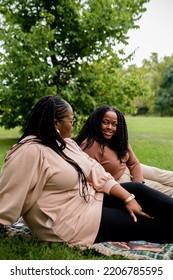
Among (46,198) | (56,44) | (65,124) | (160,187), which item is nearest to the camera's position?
(46,198)

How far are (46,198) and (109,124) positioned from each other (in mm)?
1442

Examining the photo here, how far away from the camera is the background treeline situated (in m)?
9.71

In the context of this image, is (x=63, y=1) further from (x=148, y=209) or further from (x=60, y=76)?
(x=148, y=209)

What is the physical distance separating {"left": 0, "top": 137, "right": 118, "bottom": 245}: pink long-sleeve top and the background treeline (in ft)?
23.9

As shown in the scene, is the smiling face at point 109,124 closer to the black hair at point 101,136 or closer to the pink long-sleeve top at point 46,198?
the black hair at point 101,136

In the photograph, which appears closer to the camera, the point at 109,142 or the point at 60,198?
the point at 60,198

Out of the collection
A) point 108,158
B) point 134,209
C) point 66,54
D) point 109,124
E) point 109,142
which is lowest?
point 134,209

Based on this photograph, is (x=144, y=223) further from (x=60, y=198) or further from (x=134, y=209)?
(x=60, y=198)

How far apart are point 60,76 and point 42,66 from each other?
150 cm

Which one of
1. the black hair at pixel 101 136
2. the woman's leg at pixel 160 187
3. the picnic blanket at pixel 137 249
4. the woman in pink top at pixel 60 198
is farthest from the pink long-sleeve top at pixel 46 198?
the woman's leg at pixel 160 187

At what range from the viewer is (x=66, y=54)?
36.1 ft

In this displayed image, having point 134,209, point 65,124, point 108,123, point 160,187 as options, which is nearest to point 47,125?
point 65,124
